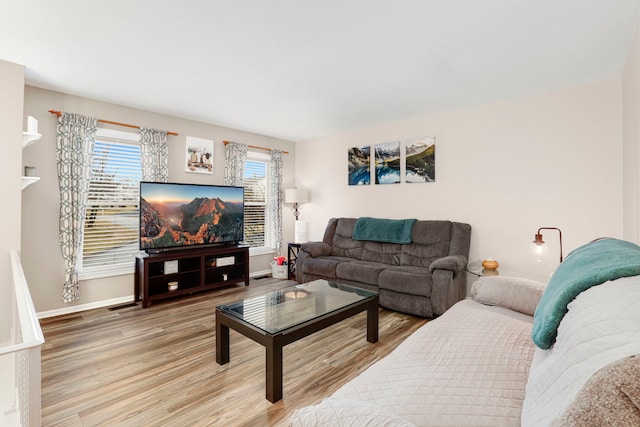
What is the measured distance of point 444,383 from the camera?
1225 millimetres

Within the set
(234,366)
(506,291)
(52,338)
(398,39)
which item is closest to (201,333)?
(234,366)

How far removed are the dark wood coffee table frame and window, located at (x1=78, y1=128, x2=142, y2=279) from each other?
2.32m

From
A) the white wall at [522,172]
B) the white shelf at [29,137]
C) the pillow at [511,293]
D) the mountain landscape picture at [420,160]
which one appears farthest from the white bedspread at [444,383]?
the white shelf at [29,137]

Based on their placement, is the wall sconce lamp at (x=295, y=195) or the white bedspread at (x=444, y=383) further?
the wall sconce lamp at (x=295, y=195)

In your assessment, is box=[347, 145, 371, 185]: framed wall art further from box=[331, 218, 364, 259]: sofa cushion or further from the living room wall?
the living room wall

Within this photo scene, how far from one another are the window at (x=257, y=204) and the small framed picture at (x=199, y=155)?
2.31 feet

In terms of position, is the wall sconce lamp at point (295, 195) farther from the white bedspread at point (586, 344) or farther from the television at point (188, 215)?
the white bedspread at point (586, 344)

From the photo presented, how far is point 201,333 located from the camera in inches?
116

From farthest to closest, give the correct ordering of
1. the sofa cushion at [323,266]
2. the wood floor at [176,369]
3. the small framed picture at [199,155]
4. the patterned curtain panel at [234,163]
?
the patterned curtain panel at [234,163] < the small framed picture at [199,155] < the sofa cushion at [323,266] < the wood floor at [176,369]

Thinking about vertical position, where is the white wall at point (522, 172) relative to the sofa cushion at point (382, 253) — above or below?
above

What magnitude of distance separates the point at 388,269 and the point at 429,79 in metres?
2.12

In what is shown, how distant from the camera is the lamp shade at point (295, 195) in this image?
5465 mm

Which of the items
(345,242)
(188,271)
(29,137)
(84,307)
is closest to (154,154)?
(29,137)

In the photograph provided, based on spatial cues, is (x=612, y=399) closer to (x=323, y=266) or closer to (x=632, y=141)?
(x=632, y=141)
